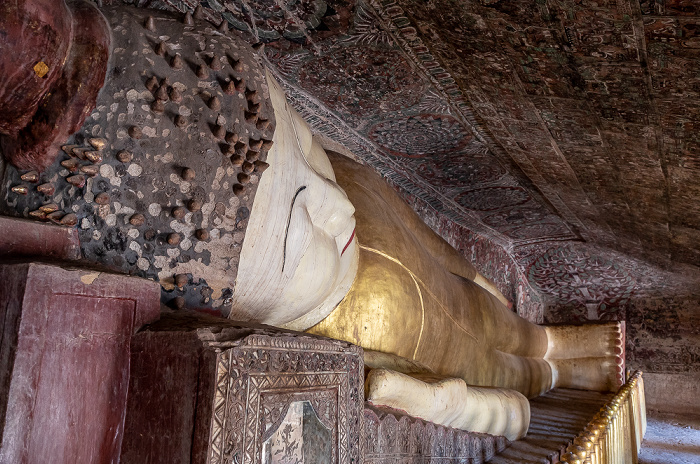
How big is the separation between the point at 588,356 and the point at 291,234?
4.68 meters

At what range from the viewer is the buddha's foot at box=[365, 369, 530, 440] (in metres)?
1.87

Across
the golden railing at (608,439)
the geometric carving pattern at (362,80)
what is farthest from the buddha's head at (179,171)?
the golden railing at (608,439)

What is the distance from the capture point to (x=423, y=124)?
11.3 feet

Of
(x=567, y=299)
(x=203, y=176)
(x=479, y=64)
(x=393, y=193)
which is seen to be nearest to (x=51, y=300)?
(x=203, y=176)

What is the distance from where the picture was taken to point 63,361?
1.09 metres

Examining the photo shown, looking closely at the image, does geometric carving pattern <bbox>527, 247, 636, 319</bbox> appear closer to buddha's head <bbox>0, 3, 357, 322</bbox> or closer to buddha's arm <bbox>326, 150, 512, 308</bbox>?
buddha's arm <bbox>326, 150, 512, 308</bbox>

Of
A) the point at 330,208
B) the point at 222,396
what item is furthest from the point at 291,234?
the point at 222,396

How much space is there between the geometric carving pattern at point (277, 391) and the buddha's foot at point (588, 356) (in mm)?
4497

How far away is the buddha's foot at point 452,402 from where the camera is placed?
A: 187cm

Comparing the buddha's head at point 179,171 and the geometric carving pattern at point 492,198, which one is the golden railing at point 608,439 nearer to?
the buddha's head at point 179,171

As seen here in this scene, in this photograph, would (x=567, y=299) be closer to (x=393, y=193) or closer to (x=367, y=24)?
(x=393, y=193)

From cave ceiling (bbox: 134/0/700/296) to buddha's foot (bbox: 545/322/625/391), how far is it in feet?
3.82

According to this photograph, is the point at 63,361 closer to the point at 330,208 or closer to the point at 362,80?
the point at 330,208

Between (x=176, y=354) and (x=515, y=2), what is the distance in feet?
5.73
